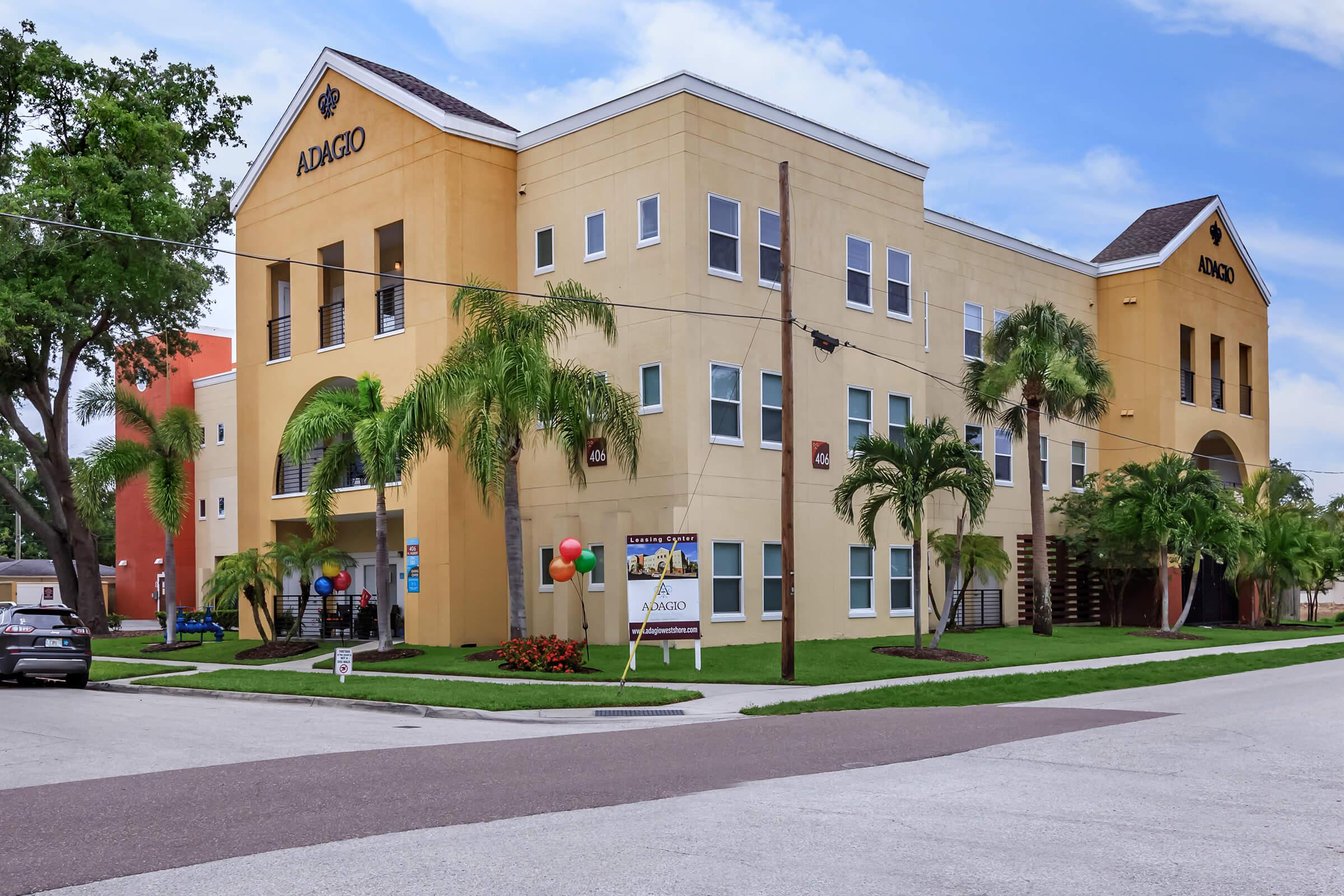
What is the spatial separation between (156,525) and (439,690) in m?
36.9

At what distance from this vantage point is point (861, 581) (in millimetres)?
31250

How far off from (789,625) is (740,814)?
13.0 meters

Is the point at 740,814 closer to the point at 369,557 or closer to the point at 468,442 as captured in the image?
the point at 468,442

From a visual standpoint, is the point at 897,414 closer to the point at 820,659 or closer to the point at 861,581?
the point at 861,581

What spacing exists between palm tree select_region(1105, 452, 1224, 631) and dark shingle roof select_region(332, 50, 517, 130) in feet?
62.8

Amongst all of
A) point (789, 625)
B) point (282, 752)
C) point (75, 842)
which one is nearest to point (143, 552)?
point (789, 625)

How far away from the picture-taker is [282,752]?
13.4 metres

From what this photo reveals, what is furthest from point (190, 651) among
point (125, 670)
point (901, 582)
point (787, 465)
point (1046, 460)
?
point (1046, 460)

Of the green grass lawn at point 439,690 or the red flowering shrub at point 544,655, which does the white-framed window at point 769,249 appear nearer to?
the red flowering shrub at point 544,655

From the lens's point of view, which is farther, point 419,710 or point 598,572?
point 598,572

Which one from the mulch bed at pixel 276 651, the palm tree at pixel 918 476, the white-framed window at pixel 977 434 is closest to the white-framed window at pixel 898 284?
the white-framed window at pixel 977 434

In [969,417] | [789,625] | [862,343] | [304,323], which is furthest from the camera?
[969,417]

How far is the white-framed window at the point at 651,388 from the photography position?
2797 cm

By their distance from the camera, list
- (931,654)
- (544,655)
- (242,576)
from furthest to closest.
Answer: (242,576), (931,654), (544,655)
